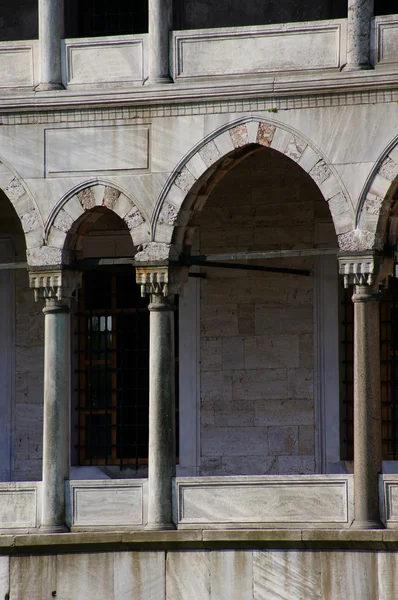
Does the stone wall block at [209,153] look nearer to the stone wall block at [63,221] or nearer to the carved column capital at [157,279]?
the carved column capital at [157,279]

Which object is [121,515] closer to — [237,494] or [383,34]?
[237,494]

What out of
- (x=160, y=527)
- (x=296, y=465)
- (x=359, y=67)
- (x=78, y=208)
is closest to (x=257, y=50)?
(x=359, y=67)

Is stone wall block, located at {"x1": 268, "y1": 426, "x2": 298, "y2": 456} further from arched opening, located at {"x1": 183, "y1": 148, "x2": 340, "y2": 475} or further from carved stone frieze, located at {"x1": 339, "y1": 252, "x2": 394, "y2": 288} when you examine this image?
carved stone frieze, located at {"x1": 339, "y1": 252, "x2": 394, "y2": 288}

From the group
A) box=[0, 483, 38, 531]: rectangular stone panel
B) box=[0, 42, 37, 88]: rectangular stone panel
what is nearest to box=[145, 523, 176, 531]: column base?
box=[0, 483, 38, 531]: rectangular stone panel

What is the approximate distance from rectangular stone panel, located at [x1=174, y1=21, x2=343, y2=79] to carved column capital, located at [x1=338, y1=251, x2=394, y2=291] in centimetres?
196

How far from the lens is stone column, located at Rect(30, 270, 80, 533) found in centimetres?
1941

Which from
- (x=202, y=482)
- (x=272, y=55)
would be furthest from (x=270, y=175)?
(x=202, y=482)

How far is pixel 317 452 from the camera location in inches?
830

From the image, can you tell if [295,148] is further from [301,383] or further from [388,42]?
[301,383]

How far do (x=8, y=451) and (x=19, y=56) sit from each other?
15.9ft

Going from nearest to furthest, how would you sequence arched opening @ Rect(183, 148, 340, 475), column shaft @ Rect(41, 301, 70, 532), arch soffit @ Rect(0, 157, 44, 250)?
column shaft @ Rect(41, 301, 70, 532)
arch soffit @ Rect(0, 157, 44, 250)
arched opening @ Rect(183, 148, 340, 475)

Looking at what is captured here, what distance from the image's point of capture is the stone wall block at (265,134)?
18984 millimetres

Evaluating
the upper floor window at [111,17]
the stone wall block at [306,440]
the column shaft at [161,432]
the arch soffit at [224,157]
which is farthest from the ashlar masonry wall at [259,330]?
the column shaft at [161,432]

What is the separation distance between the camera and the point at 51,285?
19641 mm
